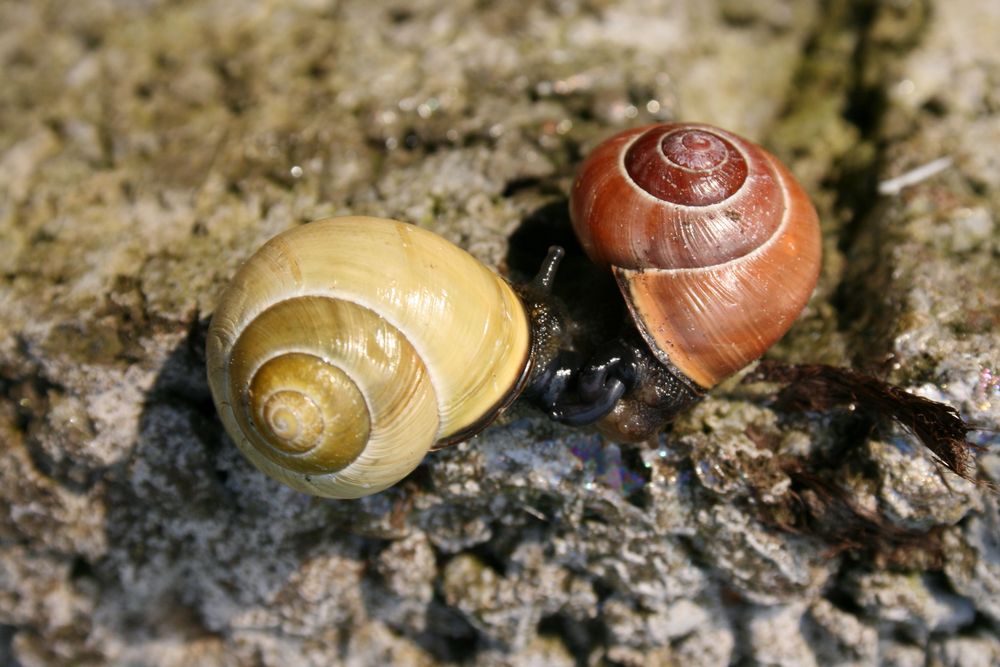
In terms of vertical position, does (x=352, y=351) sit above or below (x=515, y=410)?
above

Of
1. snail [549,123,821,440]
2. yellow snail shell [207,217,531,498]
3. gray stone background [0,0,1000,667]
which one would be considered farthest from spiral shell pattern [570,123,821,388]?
yellow snail shell [207,217,531,498]

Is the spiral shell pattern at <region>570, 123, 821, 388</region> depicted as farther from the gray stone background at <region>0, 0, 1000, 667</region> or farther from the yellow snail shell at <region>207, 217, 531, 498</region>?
the yellow snail shell at <region>207, 217, 531, 498</region>

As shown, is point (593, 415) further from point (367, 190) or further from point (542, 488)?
point (367, 190)

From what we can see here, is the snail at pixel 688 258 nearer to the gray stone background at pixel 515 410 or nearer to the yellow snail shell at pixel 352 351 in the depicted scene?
the gray stone background at pixel 515 410

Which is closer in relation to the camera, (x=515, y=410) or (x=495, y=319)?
(x=495, y=319)

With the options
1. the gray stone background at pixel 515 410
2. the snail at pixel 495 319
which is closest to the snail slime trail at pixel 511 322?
the snail at pixel 495 319

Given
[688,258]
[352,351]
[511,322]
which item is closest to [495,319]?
[511,322]

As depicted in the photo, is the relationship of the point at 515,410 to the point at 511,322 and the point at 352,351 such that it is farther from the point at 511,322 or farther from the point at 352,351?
the point at 352,351
